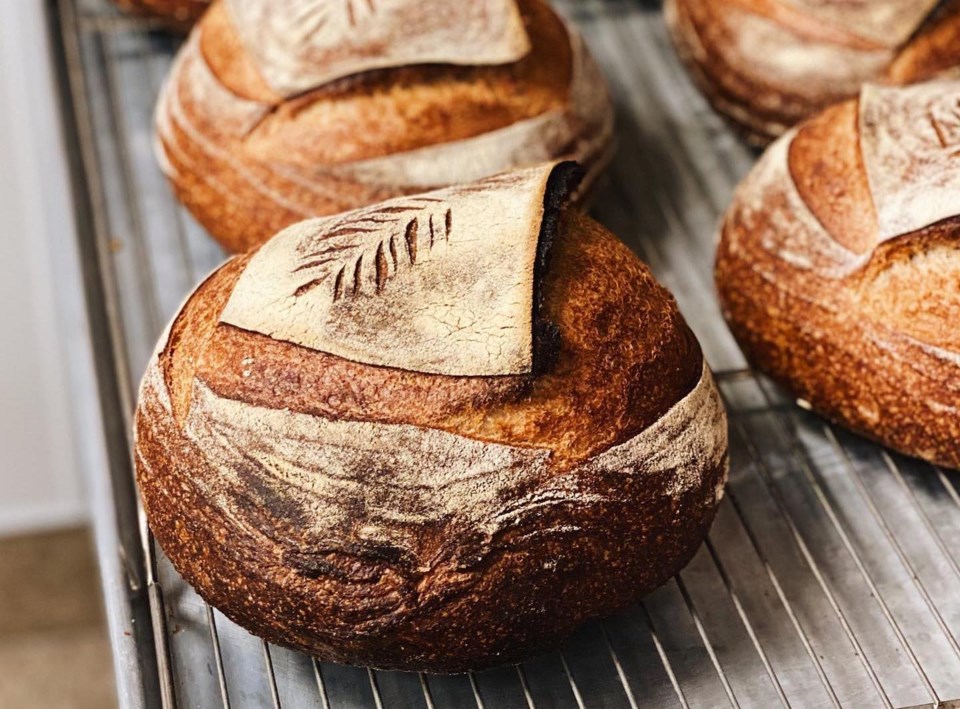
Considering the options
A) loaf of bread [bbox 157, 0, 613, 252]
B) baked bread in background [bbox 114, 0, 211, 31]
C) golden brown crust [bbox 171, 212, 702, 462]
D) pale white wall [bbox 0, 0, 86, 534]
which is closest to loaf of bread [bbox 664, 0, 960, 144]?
loaf of bread [bbox 157, 0, 613, 252]

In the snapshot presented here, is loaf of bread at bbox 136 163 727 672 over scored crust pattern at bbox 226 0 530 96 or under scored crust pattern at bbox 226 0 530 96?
under

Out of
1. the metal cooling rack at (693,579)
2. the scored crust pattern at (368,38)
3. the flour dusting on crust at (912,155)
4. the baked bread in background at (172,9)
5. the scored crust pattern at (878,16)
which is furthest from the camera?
the baked bread in background at (172,9)

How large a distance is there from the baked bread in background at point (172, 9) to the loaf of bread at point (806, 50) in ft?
2.71

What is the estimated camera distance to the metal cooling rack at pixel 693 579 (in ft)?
4.38

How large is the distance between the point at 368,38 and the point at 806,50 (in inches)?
27.7

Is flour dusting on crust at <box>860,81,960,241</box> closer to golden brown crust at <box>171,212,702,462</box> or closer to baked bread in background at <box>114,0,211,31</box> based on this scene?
golden brown crust at <box>171,212,702,462</box>

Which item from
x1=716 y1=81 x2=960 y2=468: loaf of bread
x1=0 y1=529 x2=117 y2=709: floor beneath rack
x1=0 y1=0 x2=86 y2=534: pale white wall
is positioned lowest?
x1=0 y1=529 x2=117 y2=709: floor beneath rack

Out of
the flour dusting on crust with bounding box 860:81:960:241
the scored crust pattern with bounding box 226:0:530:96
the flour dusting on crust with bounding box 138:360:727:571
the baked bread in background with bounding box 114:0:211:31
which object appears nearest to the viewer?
the flour dusting on crust with bounding box 138:360:727:571

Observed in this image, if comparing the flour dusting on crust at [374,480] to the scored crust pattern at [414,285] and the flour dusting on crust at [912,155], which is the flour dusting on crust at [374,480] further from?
the flour dusting on crust at [912,155]

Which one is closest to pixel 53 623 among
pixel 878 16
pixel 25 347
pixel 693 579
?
pixel 25 347

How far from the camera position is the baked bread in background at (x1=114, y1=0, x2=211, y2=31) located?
206 cm

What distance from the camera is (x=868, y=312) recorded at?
1496mm

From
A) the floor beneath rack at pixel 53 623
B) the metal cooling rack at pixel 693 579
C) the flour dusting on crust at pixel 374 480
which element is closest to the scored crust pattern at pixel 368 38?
the metal cooling rack at pixel 693 579

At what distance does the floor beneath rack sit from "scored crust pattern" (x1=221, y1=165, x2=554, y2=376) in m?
1.92
